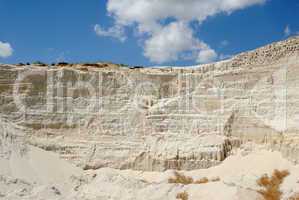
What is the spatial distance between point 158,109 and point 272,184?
249 inches

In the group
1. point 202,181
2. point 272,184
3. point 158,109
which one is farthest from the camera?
point 158,109

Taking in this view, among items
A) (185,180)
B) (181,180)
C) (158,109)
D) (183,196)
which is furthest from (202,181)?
(158,109)

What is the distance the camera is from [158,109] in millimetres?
21078

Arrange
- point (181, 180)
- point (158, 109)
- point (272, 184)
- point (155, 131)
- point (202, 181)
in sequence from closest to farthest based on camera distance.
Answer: point (272, 184) < point (202, 181) < point (181, 180) < point (155, 131) < point (158, 109)

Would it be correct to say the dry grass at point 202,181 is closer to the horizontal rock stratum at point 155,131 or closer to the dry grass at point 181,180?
the horizontal rock stratum at point 155,131

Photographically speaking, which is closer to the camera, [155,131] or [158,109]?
[155,131]

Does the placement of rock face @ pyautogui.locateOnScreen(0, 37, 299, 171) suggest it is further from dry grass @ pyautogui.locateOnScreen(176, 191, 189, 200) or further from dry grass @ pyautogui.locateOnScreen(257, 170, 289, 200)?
dry grass @ pyautogui.locateOnScreen(176, 191, 189, 200)

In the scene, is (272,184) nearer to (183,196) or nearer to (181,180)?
(183,196)

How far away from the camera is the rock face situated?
62.8ft

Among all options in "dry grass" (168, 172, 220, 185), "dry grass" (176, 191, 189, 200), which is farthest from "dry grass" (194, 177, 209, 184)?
"dry grass" (176, 191, 189, 200)

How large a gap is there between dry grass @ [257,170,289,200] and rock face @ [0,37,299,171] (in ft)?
3.37

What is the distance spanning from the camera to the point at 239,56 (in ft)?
67.0

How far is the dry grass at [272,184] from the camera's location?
1653cm

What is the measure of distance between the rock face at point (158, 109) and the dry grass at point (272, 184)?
1.03 meters
